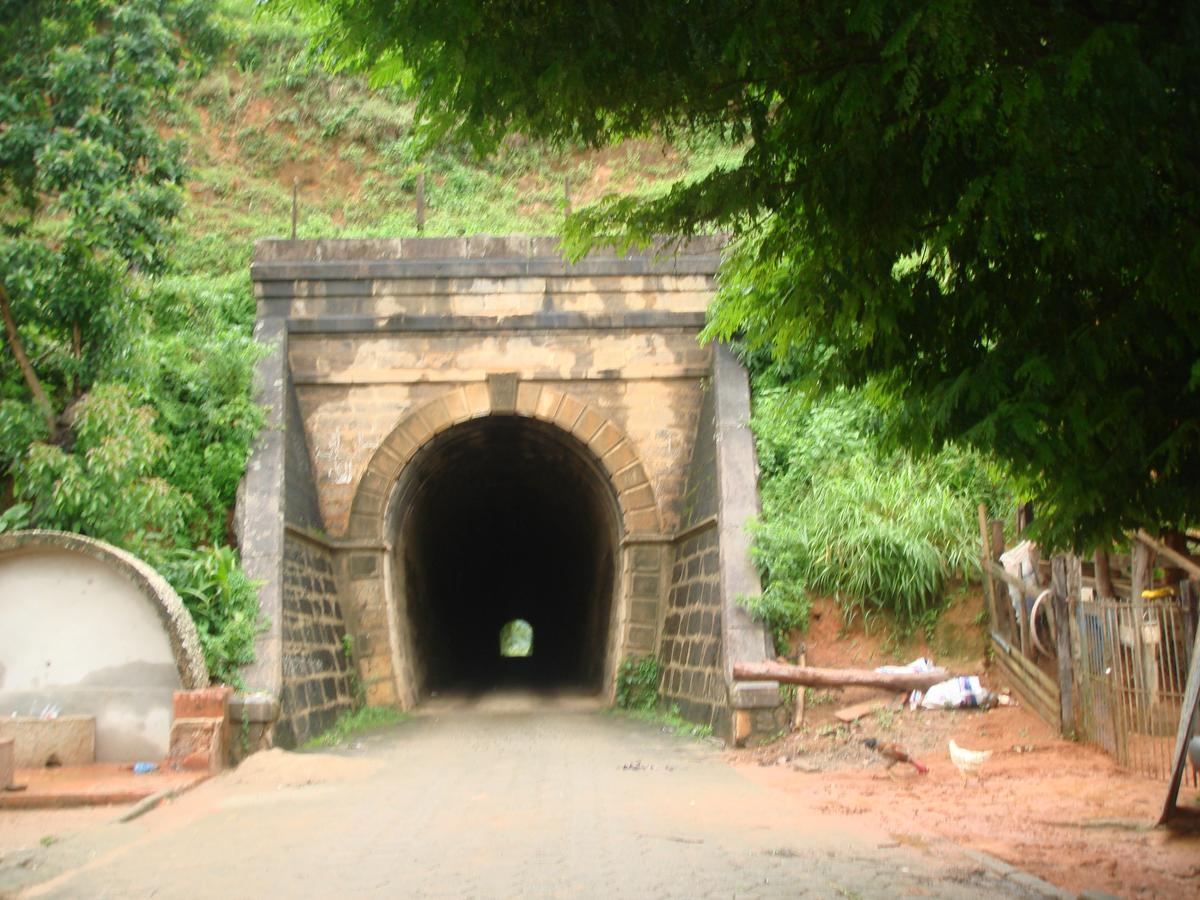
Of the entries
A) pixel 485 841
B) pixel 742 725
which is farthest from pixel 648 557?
pixel 485 841

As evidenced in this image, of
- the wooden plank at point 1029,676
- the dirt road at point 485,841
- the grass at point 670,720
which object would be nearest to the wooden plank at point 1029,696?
the wooden plank at point 1029,676

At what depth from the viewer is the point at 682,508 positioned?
13641mm

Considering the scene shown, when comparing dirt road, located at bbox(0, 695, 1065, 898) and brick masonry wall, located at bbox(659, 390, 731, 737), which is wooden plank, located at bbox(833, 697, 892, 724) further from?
dirt road, located at bbox(0, 695, 1065, 898)

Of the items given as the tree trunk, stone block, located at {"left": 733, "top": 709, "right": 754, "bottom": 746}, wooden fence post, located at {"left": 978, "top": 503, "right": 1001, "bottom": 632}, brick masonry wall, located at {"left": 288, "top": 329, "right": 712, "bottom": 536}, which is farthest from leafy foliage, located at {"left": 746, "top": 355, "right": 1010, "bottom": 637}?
the tree trunk

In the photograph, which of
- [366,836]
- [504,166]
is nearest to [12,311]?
[366,836]

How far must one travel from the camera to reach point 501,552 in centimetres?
2466

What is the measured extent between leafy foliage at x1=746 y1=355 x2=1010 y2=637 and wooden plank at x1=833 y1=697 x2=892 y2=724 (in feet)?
3.71

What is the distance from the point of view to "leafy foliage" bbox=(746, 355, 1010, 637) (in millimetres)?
10922

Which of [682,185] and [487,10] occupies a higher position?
[487,10]

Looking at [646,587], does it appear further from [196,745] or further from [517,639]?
[517,639]

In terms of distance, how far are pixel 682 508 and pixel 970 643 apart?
414 centimetres

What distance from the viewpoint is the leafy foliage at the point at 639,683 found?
1323cm

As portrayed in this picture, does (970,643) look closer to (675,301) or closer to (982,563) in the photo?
(982,563)

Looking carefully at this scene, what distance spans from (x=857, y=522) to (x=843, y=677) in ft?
6.41
